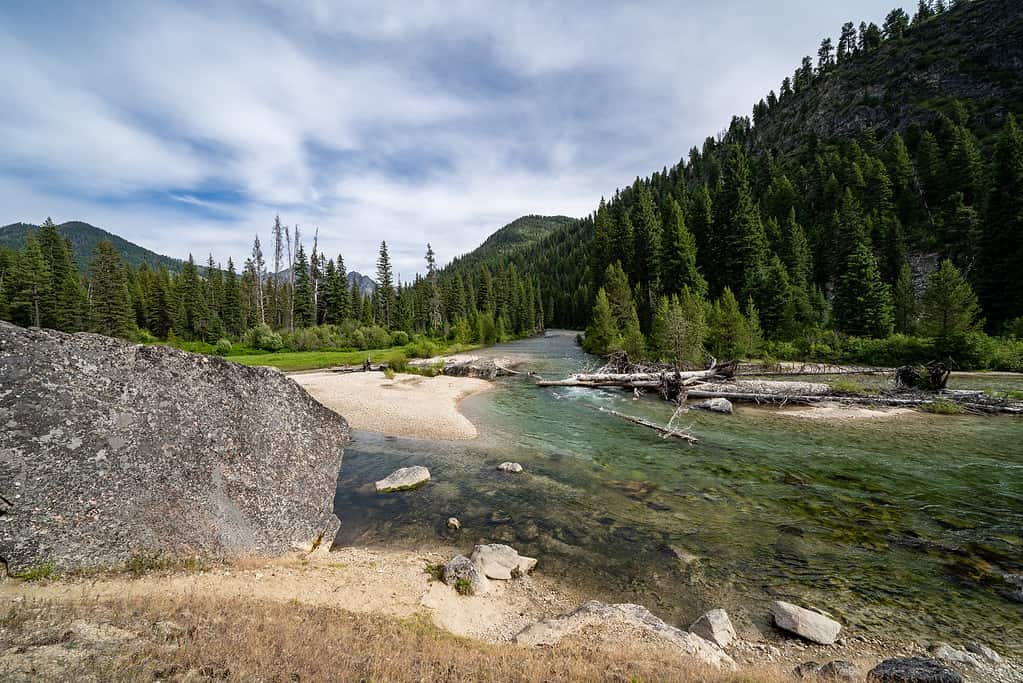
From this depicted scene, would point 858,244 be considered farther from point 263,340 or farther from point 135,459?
point 263,340

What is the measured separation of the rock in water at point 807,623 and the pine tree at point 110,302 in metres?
81.9

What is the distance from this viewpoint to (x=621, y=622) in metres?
7.73

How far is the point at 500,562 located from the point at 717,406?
66.4ft

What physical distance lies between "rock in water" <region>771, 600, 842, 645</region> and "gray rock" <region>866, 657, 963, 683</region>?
3.54ft

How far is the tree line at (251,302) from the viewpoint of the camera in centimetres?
5609

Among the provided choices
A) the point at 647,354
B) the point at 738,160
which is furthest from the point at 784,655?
the point at 738,160

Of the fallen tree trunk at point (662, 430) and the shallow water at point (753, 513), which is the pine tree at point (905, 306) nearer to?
the shallow water at point (753, 513)

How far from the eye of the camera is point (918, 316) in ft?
139

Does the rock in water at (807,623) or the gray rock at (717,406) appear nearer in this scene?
the rock in water at (807,623)

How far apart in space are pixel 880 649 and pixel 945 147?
109046 millimetres

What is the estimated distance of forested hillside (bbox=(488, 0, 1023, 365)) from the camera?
39.8 metres

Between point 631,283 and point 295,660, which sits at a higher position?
point 631,283

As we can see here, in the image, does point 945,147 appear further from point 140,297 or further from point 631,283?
point 140,297

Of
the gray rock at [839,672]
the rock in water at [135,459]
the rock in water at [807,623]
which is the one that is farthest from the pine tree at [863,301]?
the rock in water at [135,459]
